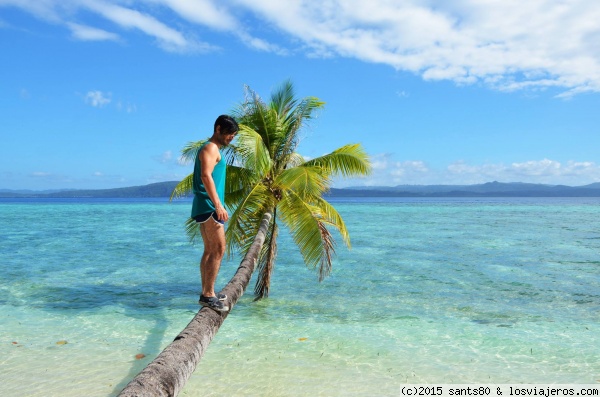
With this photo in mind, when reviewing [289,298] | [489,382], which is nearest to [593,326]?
[489,382]

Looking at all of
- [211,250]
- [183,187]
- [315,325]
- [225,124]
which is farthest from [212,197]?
[183,187]

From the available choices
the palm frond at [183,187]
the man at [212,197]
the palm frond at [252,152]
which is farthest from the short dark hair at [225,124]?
the palm frond at [183,187]

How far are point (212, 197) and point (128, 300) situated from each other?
10.5 metres

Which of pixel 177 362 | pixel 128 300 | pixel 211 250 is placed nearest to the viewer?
pixel 177 362

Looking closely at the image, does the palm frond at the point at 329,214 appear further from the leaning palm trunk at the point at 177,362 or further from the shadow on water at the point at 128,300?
the leaning palm trunk at the point at 177,362

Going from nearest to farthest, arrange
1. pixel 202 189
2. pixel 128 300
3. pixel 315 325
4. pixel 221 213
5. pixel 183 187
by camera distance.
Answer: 1. pixel 221 213
2. pixel 202 189
3. pixel 315 325
4. pixel 183 187
5. pixel 128 300

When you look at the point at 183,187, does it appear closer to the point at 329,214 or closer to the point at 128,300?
the point at 329,214

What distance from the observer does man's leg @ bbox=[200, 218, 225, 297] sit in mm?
4949

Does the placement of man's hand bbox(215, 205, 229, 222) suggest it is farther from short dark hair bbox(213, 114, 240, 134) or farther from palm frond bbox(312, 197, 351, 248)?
palm frond bbox(312, 197, 351, 248)

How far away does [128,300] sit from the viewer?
45.5ft

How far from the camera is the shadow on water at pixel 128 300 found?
11195mm

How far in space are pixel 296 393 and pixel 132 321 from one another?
5720 mm

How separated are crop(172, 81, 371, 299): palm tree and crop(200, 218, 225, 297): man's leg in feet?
17.7

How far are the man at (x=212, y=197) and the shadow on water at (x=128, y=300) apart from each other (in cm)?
498
